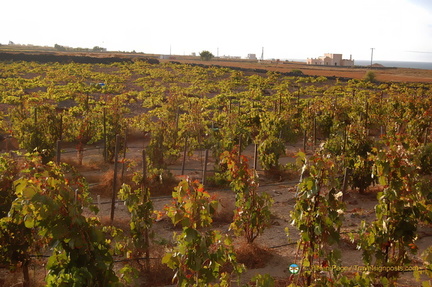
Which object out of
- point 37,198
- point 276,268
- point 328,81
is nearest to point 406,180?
point 276,268

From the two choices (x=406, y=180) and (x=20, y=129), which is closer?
(x=406, y=180)

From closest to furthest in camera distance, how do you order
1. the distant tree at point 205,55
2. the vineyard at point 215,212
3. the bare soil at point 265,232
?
the vineyard at point 215,212, the bare soil at point 265,232, the distant tree at point 205,55

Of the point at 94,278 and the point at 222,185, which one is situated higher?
the point at 94,278

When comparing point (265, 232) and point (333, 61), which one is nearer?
point (265, 232)

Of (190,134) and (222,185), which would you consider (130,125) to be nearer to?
(190,134)

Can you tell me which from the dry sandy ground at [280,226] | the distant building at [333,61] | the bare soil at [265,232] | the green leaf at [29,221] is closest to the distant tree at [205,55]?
the distant building at [333,61]

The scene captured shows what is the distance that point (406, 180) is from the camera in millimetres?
5223

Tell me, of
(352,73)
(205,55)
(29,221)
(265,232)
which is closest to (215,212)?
(265,232)

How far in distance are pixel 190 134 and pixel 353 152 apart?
468cm

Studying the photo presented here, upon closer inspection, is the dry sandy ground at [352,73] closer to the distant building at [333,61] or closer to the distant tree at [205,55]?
the distant tree at [205,55]

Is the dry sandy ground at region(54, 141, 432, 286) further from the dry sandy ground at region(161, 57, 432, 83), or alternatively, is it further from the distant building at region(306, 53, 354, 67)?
the distant building at region(306, 53, 354, 67)

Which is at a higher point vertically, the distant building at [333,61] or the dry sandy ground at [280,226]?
the distant building at [333,61]

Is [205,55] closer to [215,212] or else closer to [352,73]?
[352,73]

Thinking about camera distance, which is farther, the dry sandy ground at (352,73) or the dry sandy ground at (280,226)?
the dry sandy ground at (352,73)
